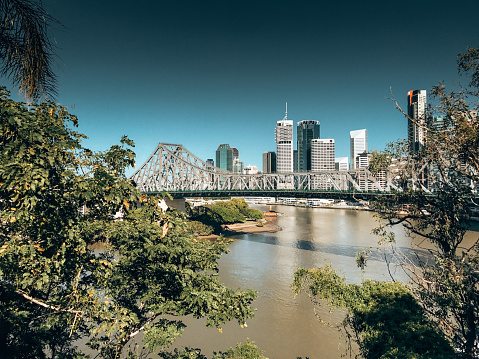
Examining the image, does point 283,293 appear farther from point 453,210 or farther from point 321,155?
point 321,155

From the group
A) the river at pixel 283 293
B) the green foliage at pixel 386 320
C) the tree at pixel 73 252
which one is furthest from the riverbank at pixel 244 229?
the tree at pixel 73 252

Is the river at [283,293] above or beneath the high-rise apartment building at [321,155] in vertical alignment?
beneath

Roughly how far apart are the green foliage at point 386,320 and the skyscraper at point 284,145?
16516 cm

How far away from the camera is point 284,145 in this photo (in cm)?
18138

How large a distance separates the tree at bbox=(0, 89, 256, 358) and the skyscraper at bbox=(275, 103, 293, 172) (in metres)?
172

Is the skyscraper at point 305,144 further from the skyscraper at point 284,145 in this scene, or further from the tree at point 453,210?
the tree at point 453,210

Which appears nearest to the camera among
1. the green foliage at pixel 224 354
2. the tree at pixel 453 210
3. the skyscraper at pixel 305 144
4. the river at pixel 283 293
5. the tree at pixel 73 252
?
the tree at pixel 73 252

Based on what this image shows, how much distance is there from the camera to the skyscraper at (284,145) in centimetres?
17575

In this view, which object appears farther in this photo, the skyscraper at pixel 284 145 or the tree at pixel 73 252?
the skyscraper at pixel 284 145

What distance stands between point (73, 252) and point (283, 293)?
15292 mm

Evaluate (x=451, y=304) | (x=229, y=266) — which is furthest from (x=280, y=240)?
(x=451, y=304)

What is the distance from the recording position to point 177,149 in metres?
66.5

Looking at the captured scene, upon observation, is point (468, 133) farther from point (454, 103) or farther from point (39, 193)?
point (39, 193)

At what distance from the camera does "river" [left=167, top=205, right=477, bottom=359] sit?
1218 centimetres
